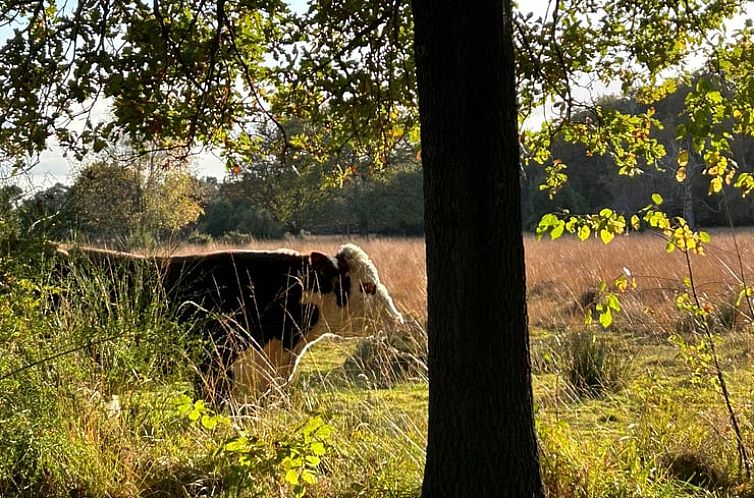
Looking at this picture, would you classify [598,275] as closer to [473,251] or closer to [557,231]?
[557,231]

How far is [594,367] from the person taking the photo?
593 cm

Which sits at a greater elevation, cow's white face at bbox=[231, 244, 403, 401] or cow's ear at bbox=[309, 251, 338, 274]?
cow's ear at bbox=[309, 251, 338, 274]

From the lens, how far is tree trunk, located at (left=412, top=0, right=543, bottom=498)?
2449 mm

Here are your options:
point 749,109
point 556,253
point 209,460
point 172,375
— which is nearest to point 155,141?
point 172,375

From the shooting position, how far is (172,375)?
4066 millimetres

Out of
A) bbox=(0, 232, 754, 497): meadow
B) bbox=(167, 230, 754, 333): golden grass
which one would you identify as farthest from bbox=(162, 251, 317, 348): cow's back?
bbox=(167, 230, 754, 333): golden grass

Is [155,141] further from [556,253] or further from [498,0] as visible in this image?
[556,253]

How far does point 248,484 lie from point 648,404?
84.4 inches

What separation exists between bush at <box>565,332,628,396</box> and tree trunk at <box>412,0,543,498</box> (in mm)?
3455

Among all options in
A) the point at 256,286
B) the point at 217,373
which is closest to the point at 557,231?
the point at 217,373

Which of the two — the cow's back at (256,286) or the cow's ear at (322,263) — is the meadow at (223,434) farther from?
the cow's ear at (322,263)

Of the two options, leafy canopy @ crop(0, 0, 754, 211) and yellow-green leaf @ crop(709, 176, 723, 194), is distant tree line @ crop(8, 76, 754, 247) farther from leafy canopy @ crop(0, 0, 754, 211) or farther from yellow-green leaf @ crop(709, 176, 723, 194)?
yellow-green leaf @ crop(709, 176, 723, 194)

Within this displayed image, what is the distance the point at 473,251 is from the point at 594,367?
386 centimetres

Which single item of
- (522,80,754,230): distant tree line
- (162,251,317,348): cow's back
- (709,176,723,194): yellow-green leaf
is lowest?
(162,251,317,348): cow's back
